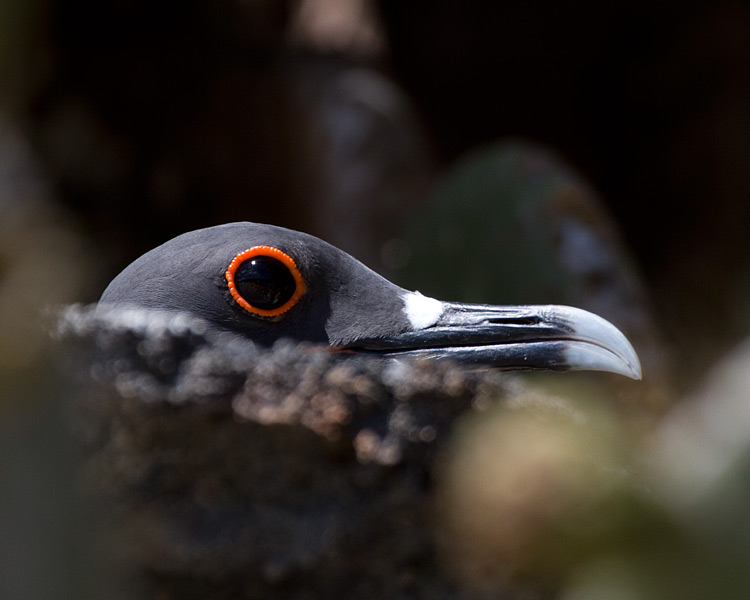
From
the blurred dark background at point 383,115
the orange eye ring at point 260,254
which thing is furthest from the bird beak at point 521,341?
the blurred dark background at point 383,115

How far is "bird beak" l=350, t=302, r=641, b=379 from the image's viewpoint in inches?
140

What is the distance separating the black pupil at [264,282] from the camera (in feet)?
11.5

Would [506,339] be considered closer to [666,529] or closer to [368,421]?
Result: [368,421]

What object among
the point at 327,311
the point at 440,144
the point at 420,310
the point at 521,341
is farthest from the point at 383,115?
the point at 521,341

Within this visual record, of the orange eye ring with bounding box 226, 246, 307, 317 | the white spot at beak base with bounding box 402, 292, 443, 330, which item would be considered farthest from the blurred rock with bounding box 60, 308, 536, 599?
the white spot at beak base with bounding box 402, 292, 443, 330

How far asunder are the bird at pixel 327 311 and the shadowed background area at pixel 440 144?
1.00 m

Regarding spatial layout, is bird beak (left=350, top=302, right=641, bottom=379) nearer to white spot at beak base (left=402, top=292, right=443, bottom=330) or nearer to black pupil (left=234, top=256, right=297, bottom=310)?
white spot at beak base (left=402, top=292, right=443, bottom=330)

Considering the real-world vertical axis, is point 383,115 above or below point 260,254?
above

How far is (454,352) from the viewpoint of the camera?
12.0ft

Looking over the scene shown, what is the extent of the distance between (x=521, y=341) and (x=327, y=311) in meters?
0.77

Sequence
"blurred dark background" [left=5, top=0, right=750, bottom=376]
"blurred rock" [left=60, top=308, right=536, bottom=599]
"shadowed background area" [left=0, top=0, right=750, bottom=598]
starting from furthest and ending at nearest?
"blurred dark background" [left=5, top=0, right=750, bottom=376]
"shadowed background area" [left=0, top=0, right=750, bottom=598]
"blurred rock" [left=60, top=308, right=536, bottom=599]

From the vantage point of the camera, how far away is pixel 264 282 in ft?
11.6

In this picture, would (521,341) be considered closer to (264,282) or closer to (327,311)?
(327,311)

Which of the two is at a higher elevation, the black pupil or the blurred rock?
the black pupil
